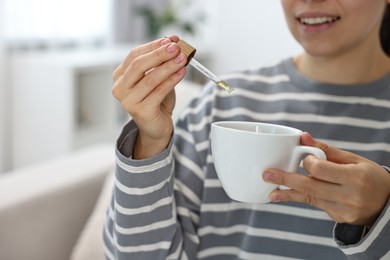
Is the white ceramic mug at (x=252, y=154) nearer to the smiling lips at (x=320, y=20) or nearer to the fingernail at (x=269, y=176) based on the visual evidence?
the fingernail at (x=269, y=176)

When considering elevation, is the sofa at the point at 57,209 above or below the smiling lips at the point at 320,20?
below

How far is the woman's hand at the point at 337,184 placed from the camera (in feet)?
Answer: 2.03

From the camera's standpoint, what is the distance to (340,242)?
0.72 m

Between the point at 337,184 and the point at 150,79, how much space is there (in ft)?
0.84

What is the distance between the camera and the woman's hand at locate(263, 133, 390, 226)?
2.03ft

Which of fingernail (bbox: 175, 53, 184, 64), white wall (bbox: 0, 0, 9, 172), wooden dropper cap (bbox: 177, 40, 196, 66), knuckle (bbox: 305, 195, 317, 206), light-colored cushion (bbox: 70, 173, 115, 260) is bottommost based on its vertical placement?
white wall (bbox: 0, 0, 9, 172)

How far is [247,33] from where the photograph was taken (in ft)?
11.9

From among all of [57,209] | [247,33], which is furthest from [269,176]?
[247,33]

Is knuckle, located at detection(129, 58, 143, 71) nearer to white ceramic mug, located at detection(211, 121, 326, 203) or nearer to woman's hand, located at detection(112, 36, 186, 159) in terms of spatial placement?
woman's hand, located at detection(112, 36, 186, 159)

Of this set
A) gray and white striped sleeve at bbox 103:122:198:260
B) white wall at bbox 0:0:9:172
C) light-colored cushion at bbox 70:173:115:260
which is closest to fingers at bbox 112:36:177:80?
gray and white striped sleeve at bbox 103:122:198:260

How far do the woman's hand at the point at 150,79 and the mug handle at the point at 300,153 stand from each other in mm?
179

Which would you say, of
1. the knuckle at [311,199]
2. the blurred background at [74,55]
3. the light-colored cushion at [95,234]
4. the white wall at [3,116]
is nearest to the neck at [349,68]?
the light-colored cushion at [95,234]

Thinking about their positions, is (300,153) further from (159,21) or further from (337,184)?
(159,21)

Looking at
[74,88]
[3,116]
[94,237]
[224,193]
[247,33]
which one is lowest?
[3,116]
